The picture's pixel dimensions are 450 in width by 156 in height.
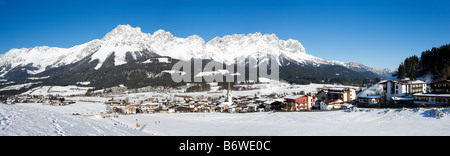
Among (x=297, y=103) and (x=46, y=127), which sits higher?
(x=46, y=127)

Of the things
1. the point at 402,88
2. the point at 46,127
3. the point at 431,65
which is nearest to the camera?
the point at 46,127

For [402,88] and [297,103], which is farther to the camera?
[297,103]

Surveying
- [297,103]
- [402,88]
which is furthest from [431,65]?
[297,103]

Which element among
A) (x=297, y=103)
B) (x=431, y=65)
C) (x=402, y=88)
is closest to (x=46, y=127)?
(x=297, y=103)

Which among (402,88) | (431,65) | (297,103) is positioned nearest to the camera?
(402,88)

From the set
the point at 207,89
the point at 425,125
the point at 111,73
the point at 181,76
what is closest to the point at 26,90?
the point at 111,73

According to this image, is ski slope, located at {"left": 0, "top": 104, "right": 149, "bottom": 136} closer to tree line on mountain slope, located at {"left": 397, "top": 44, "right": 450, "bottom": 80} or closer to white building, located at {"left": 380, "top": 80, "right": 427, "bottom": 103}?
white building, located at {"left": 380, "top": 80, "right": 427, "bottom": 103}

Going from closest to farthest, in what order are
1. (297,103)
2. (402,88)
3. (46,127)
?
1. (46,127)
2. (402,88)
3. (297,103)

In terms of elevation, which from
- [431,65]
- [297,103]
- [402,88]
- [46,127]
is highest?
[431,65]

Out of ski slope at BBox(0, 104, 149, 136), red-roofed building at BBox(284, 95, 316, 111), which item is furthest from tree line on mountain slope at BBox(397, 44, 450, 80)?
ski slope at BBox(0, 104, 149, 136)

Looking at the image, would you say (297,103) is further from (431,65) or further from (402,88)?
(431,65)

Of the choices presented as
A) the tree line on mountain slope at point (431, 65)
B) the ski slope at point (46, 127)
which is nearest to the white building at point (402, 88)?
the tree line on mountain slope at point (431, 65)
